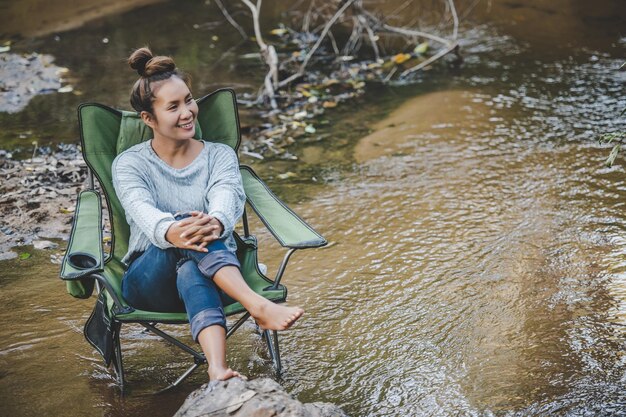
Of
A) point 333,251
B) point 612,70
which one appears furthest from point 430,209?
point 612,70

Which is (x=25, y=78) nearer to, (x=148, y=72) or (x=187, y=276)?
(x=148, y=72)

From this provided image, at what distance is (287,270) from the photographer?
3969 mm

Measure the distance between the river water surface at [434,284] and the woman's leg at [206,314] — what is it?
43cm

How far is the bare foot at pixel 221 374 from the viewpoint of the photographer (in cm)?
249

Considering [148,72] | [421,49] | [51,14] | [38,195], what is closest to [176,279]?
[148,72]

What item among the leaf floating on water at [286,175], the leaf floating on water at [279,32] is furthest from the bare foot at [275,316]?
the leaf floating on water at [279,32]

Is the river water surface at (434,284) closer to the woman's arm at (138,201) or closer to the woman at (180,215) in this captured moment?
the woman at (180,215)

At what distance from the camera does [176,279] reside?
2936 millimetres

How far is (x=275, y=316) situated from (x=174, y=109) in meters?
0.99

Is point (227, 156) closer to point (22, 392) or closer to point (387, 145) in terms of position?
point (22, 392)

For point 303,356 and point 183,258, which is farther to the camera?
point 303,356

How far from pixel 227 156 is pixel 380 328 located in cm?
105

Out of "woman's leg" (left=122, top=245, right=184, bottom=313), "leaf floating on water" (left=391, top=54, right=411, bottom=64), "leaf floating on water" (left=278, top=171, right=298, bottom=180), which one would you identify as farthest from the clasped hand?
"leaf floating on water" (left=391, top=54, right=411, bottom=64)

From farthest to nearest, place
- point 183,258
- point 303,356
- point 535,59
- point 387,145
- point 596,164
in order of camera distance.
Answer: point 535,59
point 387,145
point 596,164
point 303,356
point 183,258
